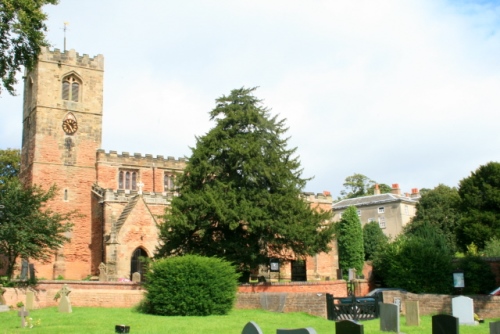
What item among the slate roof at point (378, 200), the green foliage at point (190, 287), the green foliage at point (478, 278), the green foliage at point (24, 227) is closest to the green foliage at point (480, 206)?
the green foliage at point (478, 278)

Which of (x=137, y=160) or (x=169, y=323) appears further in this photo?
(x=137, y=160)

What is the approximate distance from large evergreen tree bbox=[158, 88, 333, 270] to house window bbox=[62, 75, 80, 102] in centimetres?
1918

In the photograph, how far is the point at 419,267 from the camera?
107 feet

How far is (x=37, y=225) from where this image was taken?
88.6ft

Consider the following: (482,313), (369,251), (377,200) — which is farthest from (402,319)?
(377,200)

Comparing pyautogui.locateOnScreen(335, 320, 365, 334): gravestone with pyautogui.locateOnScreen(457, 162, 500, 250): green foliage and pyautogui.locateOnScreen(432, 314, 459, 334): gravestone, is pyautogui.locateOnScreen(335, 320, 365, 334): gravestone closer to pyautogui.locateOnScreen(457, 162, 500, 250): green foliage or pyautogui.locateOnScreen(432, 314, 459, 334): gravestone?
pyautogui.locateOnScreen(432, 314, 459, 334): gravestone

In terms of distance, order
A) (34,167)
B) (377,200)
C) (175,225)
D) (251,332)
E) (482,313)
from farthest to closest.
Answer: (377,200) < (34,167) < (175,225) < (482,313) < (251,332)

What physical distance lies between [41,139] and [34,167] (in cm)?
223

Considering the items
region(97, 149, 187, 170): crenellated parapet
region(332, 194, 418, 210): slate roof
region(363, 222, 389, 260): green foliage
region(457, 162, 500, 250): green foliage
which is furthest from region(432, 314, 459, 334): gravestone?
region(332, 194, 418, 210): slate roof

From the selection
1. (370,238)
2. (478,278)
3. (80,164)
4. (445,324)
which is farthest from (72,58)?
(445,324)

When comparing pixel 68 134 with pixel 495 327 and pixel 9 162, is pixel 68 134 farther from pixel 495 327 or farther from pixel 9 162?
pixel 495 327

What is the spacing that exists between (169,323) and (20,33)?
1094 centimetres

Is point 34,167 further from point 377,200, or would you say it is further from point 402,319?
point 377,200

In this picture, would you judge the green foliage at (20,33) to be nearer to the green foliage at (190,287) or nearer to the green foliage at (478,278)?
the green foliage at (190,287)
